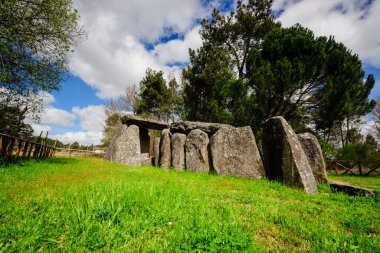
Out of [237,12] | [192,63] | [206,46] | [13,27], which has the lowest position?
[13,27]

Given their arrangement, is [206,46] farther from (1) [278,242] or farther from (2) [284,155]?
(1) [278,242]

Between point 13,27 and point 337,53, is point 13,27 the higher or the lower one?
the lower one

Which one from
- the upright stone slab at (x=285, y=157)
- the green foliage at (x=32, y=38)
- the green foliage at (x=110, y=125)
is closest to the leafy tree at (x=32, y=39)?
the green foliage at (x=32, y=38)

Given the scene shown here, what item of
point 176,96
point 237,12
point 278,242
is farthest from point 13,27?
point 176,96

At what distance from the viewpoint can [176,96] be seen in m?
30.3

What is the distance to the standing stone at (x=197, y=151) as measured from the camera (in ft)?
37.1

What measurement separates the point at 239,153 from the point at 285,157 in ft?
8.32

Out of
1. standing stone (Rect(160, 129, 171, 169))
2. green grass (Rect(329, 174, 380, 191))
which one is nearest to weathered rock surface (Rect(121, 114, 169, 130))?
standing stone (Rect(160, 129, 171, 169))

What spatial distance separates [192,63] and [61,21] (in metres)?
14.0

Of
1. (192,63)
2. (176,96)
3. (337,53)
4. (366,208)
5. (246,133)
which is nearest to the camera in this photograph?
(366,208)

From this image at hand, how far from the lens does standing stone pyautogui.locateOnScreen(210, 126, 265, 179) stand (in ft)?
31.6

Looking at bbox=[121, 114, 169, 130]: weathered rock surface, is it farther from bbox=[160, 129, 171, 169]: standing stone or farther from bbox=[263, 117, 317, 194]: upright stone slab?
bbox=[263, 117, 317, 194]: upright stone slab

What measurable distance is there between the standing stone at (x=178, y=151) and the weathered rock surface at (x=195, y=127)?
79 centimetres

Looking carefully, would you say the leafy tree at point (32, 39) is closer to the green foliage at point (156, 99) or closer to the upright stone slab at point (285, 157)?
the upright stone slab at point (285, 157)
